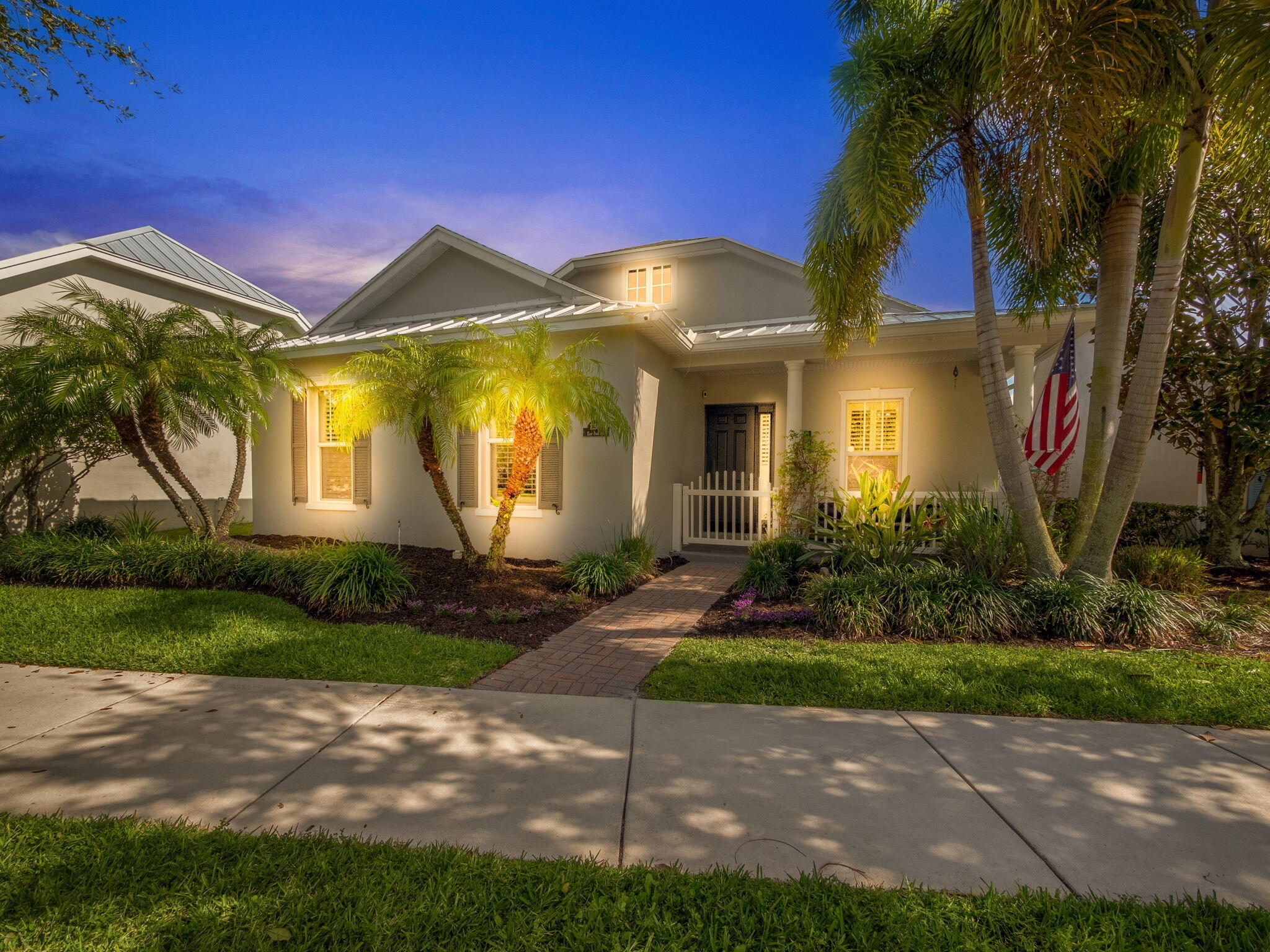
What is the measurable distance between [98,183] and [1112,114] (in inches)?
769

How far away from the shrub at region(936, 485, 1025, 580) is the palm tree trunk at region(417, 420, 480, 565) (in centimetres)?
592

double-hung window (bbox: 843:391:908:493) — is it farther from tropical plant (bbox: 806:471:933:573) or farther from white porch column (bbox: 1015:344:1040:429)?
tropical plant (bbox: 806:471:933:573)

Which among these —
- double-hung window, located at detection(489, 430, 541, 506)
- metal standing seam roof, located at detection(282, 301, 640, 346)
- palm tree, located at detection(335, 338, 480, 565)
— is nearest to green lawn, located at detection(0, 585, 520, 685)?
palm tree, located at detection(335, 338, 480, 565)

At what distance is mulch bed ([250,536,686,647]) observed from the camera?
5.68 metres

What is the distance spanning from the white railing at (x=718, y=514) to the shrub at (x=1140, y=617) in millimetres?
4703

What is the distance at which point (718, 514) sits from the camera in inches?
385

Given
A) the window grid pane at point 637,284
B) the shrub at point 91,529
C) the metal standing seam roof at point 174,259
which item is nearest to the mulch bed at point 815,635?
the window grid pane at point 637,284

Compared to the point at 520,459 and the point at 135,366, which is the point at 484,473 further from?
the point at 135,366

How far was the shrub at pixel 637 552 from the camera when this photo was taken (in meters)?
7.88

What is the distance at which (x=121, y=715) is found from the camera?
3.65 meters

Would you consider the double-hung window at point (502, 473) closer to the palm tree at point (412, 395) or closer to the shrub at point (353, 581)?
the palm tree at point (412, 395)

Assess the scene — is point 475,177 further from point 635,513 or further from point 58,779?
point 58,779

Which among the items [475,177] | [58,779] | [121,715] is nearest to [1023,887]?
[58,779]

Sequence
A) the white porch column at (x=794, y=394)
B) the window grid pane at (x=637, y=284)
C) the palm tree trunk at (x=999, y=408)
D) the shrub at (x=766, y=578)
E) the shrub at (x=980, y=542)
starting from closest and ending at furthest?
1. the palm tree trunk at (x=999, y=408)
2. the shrub at (x=980, y=542)
3. the shrub at (x=766, y=578)
4. the white porch column at (x=794, y=394)
5. the window grid pane at (x=637, y=284)
